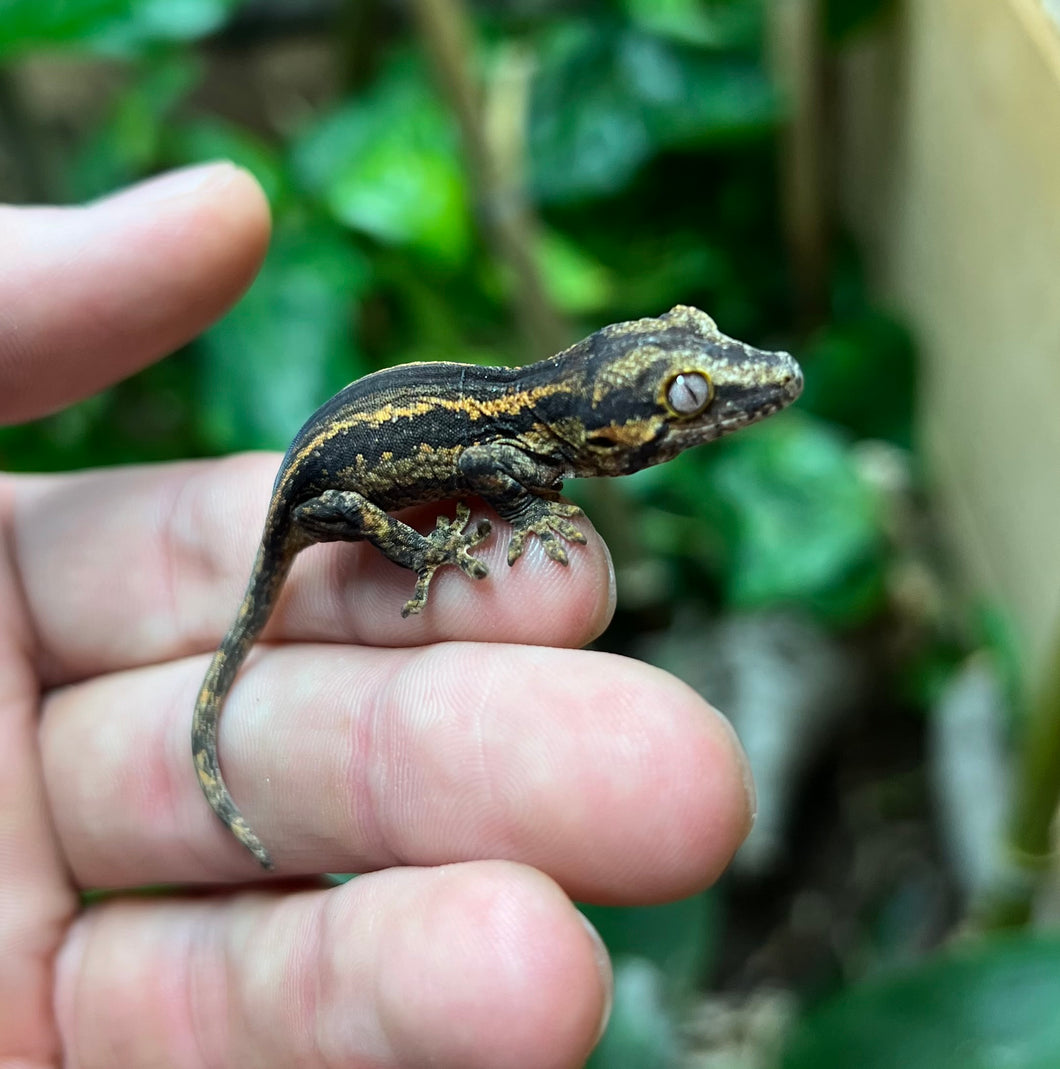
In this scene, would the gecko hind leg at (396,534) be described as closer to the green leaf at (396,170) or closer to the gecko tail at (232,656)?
the gecko tail at (232,656)

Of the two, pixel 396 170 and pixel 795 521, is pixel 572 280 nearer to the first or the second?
pixel 396 170

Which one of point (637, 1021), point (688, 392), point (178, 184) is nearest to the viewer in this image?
point (688, 392)

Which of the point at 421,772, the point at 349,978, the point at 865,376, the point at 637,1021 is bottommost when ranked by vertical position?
the point at 637,1021

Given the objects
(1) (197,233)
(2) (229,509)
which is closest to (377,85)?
(1) (197,233)

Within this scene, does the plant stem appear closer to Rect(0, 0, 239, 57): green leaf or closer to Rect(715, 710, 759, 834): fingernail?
Rect(0, 0, 239, 57): green leaf

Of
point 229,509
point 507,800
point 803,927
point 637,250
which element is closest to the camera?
point 507,800

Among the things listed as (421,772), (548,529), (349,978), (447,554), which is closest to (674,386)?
(548,529)

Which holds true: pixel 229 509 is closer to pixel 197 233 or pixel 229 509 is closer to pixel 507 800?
pixel 197 233

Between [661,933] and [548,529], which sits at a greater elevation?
[548,529]
